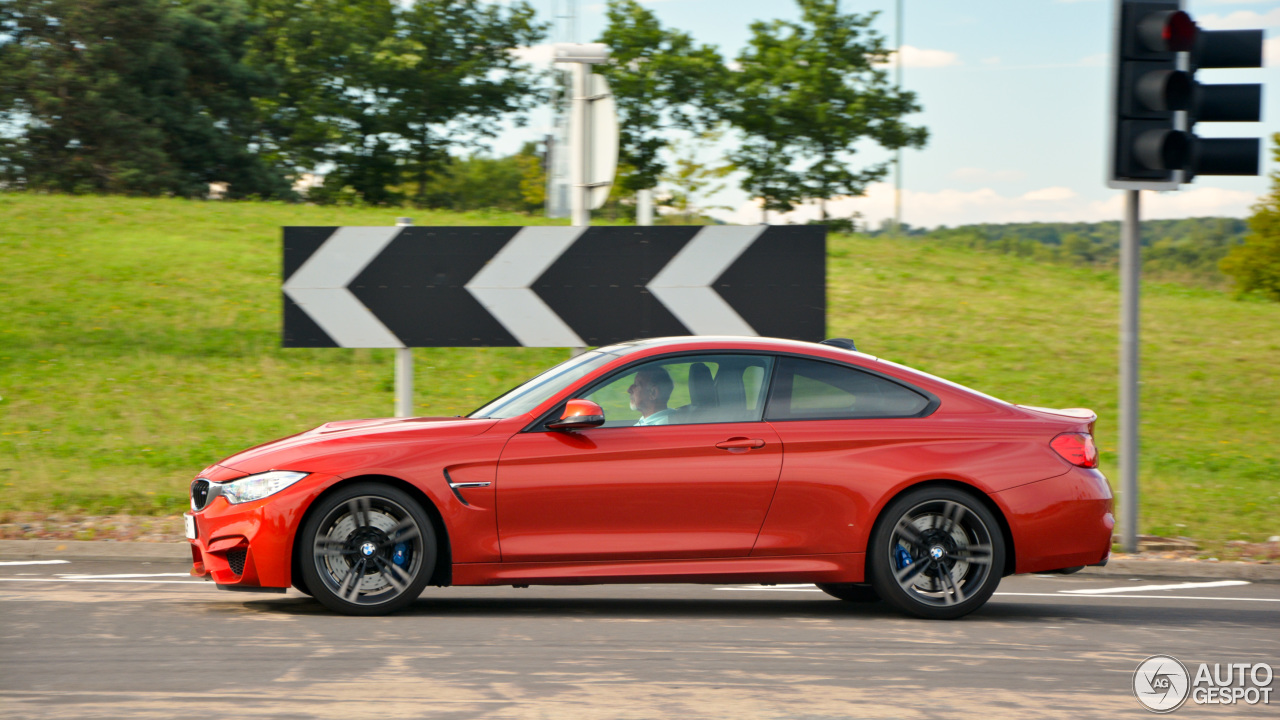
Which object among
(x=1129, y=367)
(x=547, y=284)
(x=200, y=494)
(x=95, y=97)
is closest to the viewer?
(x=200, y=494)

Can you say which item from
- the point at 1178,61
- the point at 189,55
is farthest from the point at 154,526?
the point at 189,55


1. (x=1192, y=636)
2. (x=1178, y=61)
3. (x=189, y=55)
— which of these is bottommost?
(x=1192, y=636)

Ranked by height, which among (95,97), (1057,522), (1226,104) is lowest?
(1057,522)

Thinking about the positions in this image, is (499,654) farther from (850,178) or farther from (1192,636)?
(850,178)

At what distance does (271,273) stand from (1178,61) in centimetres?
1587

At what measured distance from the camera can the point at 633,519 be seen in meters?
6.55

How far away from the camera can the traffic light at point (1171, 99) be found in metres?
9.16

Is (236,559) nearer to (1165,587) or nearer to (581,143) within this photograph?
(581,143)

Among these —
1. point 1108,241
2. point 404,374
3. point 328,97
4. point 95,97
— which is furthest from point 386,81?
point 404,374

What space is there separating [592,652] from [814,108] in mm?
40960

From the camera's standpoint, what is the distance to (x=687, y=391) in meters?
6.82

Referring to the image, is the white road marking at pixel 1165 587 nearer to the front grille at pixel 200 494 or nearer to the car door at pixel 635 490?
the car door at pixel 635 490

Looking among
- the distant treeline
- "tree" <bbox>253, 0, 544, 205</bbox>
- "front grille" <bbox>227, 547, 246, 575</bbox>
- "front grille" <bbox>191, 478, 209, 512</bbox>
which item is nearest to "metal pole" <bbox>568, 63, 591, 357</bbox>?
"front grille" <bbox>191, 478, 209, 512</bbox>

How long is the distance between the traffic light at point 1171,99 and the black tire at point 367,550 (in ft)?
19.3
